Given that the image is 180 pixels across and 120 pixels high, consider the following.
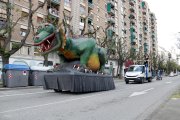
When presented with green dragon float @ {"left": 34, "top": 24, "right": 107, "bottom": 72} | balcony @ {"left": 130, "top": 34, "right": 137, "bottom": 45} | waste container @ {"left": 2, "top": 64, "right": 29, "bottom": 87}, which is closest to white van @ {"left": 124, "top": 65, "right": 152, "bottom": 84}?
waste container @ {"left": 2, "top": 64, "right": 29, "bottom": 87}

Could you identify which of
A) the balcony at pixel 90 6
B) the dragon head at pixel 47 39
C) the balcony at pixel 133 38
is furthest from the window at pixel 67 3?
the balcony at pixel 133 38

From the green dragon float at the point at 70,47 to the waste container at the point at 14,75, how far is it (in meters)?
6.88

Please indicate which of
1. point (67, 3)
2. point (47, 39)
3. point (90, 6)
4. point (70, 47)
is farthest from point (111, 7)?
point (47, 39)

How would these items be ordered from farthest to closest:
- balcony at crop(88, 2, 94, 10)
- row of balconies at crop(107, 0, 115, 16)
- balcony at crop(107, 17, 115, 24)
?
row of balconies at crop(107, 0, 115, 16) → balcony at crop(107, 17, 115, 24) → balcony at crop(88, 2, 94, 10)

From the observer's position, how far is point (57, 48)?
50.5 feet

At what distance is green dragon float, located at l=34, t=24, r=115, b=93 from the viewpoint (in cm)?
1515

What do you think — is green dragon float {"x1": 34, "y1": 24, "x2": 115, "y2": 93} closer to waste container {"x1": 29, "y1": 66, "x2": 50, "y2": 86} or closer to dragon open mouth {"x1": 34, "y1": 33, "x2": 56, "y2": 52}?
dragon open mouth {"x1": 34, "y1": 33, "x2": 56, "y2": 52}

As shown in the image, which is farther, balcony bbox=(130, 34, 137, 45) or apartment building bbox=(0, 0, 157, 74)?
balcony bbox=(130, 34, 137, 45)

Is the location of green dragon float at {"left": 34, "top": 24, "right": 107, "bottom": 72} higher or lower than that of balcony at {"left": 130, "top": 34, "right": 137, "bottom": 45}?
lower

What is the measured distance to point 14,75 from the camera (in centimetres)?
2259

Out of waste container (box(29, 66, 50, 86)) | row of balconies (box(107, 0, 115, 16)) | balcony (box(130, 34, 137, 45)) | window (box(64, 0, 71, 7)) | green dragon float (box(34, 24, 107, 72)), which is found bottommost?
waste container (box(29, 66, 50, 86))

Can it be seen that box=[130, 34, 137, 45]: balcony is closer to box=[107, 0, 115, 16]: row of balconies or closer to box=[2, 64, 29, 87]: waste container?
box=[107, 0, 115, 16]: row of balconies

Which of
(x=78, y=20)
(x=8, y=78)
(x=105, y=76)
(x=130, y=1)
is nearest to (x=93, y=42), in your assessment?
(x=105, y=76)

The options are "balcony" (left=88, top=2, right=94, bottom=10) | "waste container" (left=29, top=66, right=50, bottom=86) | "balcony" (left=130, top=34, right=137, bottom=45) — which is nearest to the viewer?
"waste container" (left=29, top=66, right=50, bottom=86)
